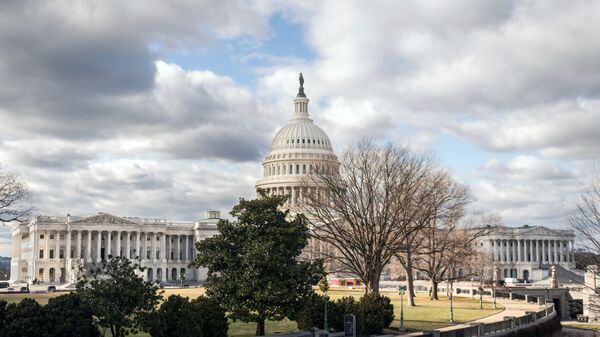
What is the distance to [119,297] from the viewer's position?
35219 millimetres

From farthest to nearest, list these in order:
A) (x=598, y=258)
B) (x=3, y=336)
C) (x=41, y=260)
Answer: (x=41, y=260)
(x=598, y=258)
(x=3, y=336)

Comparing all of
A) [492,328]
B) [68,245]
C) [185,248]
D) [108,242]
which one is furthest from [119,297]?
[185,248]

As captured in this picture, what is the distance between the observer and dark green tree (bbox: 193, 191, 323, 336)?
4006 centimetres

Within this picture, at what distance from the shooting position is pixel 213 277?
138 ft

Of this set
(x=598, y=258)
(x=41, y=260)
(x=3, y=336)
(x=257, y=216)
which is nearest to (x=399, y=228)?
(x=598, y=258)

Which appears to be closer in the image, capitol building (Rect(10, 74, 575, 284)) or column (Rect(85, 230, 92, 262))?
capitol building (Rect(10, 74, 575, 284))

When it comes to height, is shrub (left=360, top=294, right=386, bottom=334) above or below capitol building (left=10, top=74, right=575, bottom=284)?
below

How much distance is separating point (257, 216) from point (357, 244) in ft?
62.6

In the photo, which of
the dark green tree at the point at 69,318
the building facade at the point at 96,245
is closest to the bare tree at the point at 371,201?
the dark green tree at the point at 69,318

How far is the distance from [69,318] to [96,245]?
14692cm

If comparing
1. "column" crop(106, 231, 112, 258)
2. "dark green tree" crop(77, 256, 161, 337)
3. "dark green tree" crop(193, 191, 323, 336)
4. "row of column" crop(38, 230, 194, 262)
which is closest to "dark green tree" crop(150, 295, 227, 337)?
"dark green tree" crop(77, 256, 161, 337)

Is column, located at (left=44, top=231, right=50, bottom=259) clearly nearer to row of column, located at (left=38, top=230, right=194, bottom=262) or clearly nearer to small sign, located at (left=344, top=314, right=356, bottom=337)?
row of column, located at (left=38, top=230, right=194, bottom=262)

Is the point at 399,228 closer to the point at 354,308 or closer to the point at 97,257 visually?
the point at 354,308

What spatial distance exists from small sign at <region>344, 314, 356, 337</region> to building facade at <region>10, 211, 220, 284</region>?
120 m
